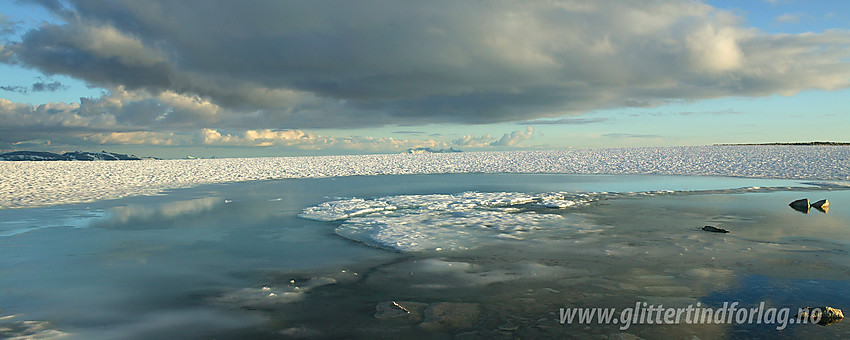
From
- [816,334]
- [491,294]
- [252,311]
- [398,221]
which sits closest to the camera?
[816,334]

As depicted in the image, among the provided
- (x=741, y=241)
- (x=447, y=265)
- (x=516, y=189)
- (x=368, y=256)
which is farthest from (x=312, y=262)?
(x=516, y=189)

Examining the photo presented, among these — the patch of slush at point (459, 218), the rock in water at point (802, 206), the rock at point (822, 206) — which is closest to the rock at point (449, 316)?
the patch of slush at point (459, 218)

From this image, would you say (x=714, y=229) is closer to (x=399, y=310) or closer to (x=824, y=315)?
(x=824, y=315)

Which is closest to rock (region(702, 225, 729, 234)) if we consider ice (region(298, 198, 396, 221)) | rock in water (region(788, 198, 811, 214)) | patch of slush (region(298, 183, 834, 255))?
patch of slush (region(298, 183, 834, 255))

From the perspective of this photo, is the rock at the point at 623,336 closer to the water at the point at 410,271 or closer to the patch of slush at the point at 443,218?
the water at the point at 410,271

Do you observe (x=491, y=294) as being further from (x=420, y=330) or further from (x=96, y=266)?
(x=96, y=266)

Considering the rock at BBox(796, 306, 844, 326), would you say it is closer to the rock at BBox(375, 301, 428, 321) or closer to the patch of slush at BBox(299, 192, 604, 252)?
the rock at BBox(375, 301, 428, 321)

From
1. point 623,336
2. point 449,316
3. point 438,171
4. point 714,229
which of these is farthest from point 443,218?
point 438,171
